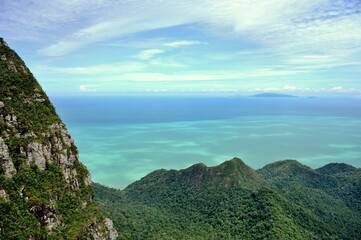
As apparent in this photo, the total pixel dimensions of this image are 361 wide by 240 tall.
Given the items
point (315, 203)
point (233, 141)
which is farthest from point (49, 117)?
point (233, 141)

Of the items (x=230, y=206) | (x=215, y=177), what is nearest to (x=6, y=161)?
(x=230, y=206)

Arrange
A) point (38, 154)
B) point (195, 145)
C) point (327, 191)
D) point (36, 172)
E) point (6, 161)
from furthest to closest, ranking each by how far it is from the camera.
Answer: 1. point (195, 145)
2. point (327, 191)
3. point (38, 154)
4. point (36, 172)
5. point (6, 161)

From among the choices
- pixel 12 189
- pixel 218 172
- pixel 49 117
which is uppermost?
pixel 49 117

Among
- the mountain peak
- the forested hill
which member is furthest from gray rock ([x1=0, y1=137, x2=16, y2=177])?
the mountain peak

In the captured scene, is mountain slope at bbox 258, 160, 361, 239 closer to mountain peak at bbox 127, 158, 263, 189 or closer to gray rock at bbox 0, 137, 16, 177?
mountain peak at bbox 127, 158, 263, 189

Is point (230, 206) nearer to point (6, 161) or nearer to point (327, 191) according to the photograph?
point (327, 191)

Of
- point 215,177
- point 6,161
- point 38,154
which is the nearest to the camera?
point 6,161

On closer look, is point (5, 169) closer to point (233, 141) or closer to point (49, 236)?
point (49, 236)
